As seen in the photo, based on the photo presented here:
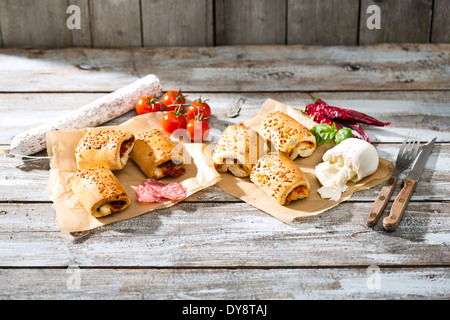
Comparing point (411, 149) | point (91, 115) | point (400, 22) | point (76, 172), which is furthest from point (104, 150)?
point (400, 22)

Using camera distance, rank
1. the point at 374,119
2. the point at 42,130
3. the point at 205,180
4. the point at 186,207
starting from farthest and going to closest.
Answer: the point at 374,119, the point at 42,130, the point at 205,180, the point at 186,207

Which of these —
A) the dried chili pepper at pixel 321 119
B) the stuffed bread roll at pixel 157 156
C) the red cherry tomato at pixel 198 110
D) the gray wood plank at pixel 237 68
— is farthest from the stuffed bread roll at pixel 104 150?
the dried chili pepper at pixel 321 119

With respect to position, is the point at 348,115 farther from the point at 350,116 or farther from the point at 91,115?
the point at 91,115

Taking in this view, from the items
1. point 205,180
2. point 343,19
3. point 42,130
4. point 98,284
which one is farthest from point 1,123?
point 343,19

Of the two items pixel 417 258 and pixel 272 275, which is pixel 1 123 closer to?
pixel 272 275

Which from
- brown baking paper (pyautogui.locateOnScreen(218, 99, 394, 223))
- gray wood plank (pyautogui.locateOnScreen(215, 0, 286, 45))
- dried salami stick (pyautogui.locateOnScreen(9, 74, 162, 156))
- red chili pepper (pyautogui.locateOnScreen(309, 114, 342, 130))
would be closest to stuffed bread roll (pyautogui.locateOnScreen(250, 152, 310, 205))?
brown baking paper (pyautogui.locateOnScreen(218, 99, 394, 223))
